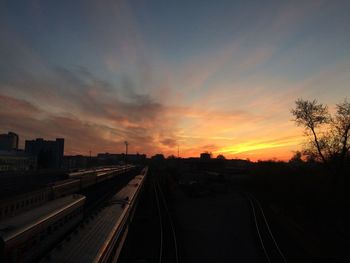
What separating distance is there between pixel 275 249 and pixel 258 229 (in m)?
5.97

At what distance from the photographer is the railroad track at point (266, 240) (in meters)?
20.8

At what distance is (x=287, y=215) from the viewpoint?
118ft

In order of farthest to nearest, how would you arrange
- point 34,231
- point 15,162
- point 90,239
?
point 15,162 → point 34,231 → point 90,239

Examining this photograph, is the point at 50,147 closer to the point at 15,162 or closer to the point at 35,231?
the point at 15,162

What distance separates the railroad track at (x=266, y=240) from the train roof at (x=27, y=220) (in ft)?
40.2

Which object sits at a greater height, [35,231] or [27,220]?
[27,220]

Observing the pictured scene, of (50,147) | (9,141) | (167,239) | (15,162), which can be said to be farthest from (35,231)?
(9,141)

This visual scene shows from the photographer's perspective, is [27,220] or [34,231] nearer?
[34,231]

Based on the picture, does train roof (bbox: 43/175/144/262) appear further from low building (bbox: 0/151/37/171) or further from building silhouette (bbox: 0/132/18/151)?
building silhouette (bbox: 0/132/18/151)

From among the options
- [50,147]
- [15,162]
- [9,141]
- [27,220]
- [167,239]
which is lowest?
[167,239]

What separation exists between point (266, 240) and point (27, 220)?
664 inches

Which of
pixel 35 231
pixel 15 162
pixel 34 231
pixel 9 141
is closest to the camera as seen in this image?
pixel 34 231

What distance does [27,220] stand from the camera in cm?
1477

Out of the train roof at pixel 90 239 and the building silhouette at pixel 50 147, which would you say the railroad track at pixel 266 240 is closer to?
the train roof at pixel 90 239
